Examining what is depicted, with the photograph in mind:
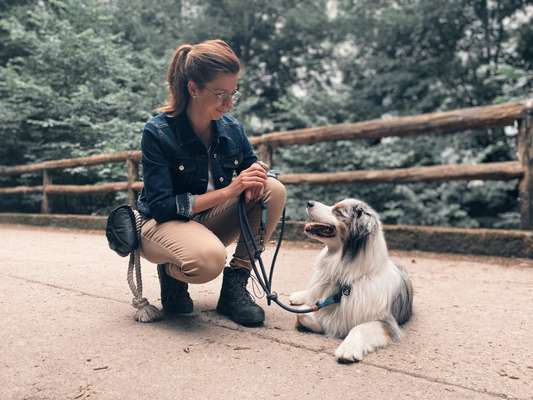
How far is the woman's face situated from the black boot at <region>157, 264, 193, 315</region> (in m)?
0.87

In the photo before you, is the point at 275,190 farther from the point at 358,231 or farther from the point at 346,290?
the point at 346,290

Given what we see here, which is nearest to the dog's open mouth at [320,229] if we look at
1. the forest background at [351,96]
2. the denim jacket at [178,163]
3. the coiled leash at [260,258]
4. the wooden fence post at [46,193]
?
the coiled leash at [260,258]

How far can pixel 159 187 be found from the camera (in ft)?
A: 7.44

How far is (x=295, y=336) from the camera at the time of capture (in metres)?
2.25

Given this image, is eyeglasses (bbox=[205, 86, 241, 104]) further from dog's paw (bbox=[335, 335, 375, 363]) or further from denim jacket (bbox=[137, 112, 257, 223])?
dog's paw (bbox=[335, 335, 375, 363])

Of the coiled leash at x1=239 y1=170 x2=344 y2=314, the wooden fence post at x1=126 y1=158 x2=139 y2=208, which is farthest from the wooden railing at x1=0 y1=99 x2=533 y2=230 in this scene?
the coiled leash at x1=239 y1=170 x2=344 y2=314

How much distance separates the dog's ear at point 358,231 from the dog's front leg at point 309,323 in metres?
0.37

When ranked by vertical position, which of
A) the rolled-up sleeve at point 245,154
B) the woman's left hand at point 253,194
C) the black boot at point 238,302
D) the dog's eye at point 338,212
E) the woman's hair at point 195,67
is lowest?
the black boot at point 238,302

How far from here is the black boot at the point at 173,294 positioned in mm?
2531

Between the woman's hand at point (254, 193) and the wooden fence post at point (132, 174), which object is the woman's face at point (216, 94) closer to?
the woman's hand at point (254, 193)

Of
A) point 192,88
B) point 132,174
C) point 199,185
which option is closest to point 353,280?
point 199,185

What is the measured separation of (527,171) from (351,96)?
6.82 m

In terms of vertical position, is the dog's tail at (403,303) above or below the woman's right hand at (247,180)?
below

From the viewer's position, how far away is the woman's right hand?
7.43 feet
